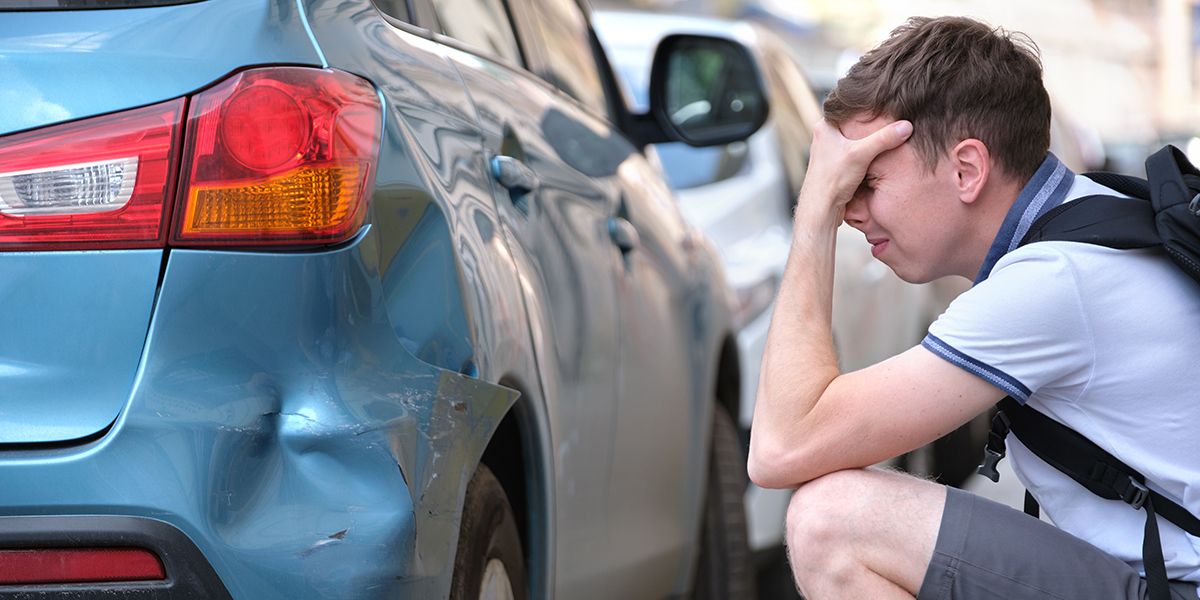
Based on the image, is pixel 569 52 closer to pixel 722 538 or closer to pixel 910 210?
pixel 722 538

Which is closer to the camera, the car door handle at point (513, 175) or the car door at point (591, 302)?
the car door handle at point (513, 175)

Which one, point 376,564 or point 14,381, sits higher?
point 14,381

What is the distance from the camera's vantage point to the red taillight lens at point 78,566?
1808 mm

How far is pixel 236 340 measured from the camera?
6.14 feet

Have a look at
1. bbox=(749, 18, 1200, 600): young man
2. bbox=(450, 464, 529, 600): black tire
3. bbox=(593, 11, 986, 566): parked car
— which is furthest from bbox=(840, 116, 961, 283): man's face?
bbox=(593, 11, 986, 566): parked car

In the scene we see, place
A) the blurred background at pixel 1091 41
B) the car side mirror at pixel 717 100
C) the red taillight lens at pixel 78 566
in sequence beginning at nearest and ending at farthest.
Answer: the red taillight lens at pixel 78 566
the car side mirror at pixel 717 100
the blurred background at pixel 1091 41

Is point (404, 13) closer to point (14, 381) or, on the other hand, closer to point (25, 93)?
point (25, 93)

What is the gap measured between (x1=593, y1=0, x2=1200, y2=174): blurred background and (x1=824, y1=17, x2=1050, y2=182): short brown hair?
23116 millimetres

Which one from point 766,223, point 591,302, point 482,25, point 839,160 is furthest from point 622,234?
point 766,223

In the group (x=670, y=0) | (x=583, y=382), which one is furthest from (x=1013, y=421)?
(x=670, y=0)

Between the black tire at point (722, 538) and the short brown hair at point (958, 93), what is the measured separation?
59.9 inches

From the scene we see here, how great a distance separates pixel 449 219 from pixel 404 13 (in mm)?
498

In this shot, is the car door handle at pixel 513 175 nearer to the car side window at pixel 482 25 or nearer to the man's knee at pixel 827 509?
the car side window at pixel 482 25

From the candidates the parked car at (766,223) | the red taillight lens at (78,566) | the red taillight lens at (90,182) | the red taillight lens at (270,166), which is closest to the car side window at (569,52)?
the parked car at (766,223)
